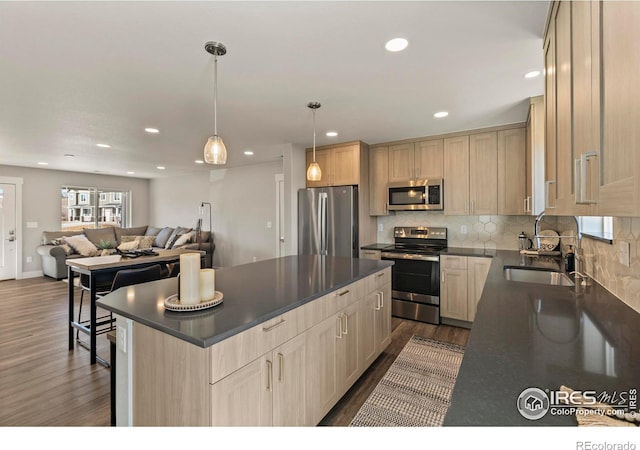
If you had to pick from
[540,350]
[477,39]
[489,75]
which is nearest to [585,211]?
[540,350]

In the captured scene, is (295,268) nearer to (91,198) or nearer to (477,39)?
(477,39)

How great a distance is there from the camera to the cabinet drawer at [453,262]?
11.3 ft

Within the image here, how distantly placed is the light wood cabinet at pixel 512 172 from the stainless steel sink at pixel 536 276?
115 cm

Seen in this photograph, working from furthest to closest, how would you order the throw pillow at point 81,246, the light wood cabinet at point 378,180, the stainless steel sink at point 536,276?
the throw pillow at point 81,246 → the light wood cabinet at point 378,180 → the stainless steel sink at point 536,276

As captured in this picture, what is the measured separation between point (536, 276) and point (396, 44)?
2.11 metres

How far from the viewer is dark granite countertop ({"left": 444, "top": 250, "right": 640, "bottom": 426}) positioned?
71 cm

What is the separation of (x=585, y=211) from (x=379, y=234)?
142 inches

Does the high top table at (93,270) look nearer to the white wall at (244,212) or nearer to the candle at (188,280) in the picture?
the candle at (188,280)

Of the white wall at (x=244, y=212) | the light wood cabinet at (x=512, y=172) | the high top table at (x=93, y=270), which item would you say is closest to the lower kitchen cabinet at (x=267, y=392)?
the high top table at (x=93, y=270)

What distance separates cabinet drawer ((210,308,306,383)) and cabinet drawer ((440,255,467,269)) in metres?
2.48

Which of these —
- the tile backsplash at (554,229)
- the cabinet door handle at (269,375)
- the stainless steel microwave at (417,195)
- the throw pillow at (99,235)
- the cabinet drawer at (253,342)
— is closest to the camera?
the cabinet drawer at (253,342)

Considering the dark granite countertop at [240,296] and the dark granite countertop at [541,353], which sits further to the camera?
the dark granite countertop at [240,296]

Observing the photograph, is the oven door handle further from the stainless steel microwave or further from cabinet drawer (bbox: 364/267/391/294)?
cabinet drawer (bbox: 364/267/391/294)

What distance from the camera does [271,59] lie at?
1.99m
